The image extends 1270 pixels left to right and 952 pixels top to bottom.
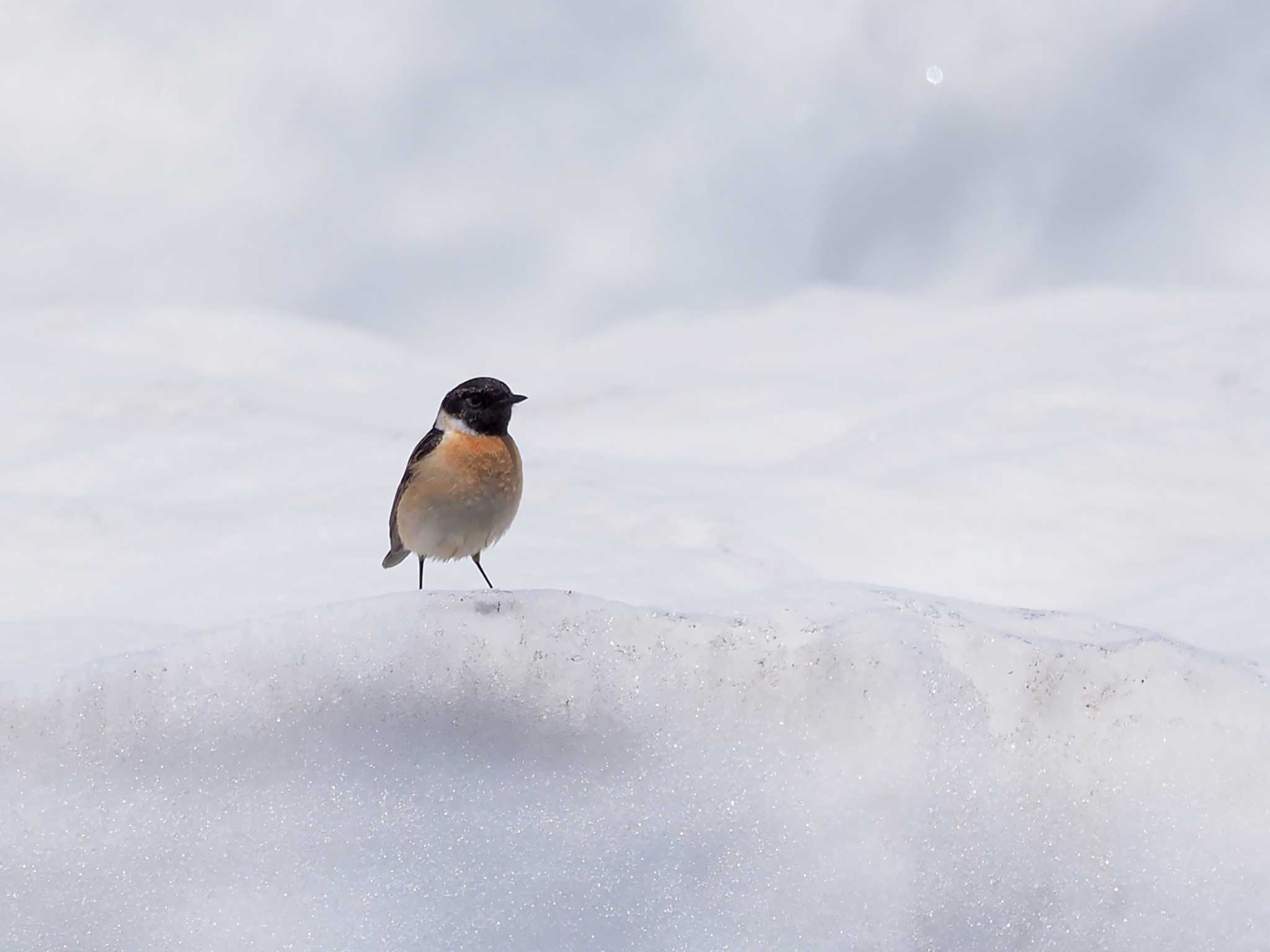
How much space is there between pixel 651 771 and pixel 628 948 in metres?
0.50

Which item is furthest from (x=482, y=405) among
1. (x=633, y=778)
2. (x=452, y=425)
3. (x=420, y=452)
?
(x=633, y=778)

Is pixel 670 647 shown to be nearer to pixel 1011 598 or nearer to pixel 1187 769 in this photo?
pixel 1187 769

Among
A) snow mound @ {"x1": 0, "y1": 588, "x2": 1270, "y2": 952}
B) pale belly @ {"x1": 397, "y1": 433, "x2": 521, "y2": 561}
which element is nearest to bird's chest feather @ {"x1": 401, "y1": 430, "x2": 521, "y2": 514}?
pale belly @ {"x1": 397, "y1": 433, "x2": 521, "y2": 561}

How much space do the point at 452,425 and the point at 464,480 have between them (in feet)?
1.11

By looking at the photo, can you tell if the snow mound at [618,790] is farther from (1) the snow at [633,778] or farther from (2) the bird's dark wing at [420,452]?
(2) the bird's dark wing at [420,452]

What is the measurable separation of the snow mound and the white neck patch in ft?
3.27

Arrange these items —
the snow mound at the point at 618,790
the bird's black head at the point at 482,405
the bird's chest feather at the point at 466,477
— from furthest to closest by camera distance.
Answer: the bird's black head at the point at 482,405, the bird's chest feather at the point at 466,477, the snow mound at the point at 618,790

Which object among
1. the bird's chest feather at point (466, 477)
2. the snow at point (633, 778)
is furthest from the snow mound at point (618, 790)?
the bird's chest feather at point (466, 477)

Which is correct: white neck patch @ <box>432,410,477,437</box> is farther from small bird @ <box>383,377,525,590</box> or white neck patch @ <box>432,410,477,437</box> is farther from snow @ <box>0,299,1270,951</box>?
snow @ <box>0,299,1270,951</box>

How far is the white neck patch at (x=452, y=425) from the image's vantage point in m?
4.72

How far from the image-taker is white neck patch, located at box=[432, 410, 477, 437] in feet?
15.5

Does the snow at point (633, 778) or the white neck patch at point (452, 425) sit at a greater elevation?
the white neck patch at point (452, 425)

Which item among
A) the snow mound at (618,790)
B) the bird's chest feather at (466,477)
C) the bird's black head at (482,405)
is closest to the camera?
the snow mound at (618,790)

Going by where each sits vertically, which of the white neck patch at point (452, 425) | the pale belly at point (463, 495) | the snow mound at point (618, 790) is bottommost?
the snow mound at point (618, 790)
